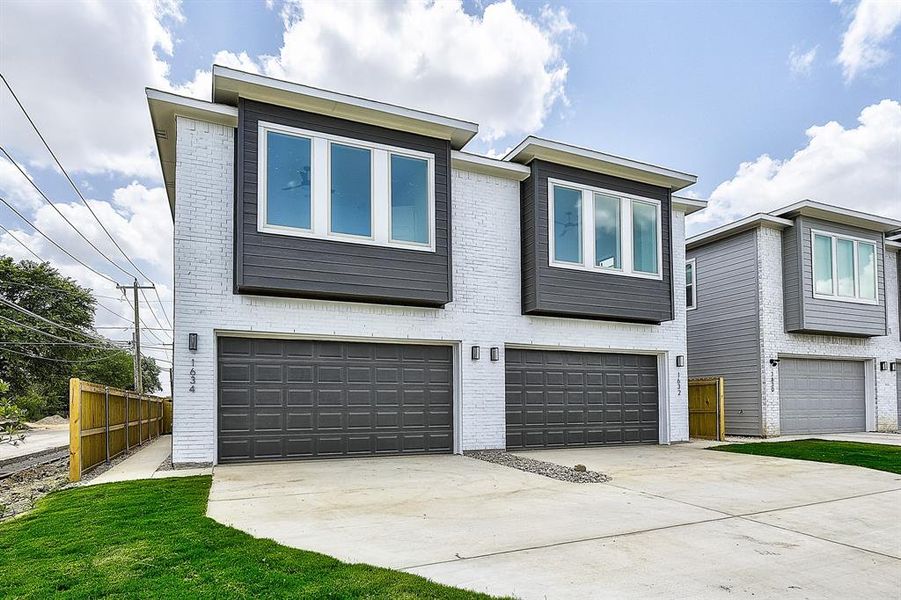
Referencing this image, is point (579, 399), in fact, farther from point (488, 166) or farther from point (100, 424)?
point (100, 424)

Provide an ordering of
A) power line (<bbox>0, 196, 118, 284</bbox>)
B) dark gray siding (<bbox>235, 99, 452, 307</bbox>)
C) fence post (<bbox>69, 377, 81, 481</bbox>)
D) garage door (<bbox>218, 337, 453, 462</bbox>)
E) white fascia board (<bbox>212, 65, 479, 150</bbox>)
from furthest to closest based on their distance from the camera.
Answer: power line (<bbox>0, 196, 118, 284</bbox>)
garage door (<bbox>218, 337, 453, 462</bbox>)
dark gray siding (<bbox>235, 99, 452, 307</bbox>)
white fascia board (<bbox>212, 65, 479, 150</bbox>)
fence post (<bbox>69, 377, 81, 481</bbox>)

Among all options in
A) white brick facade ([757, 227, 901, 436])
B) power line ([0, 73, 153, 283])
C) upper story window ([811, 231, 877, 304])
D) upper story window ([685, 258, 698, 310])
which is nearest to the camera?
power line ([0, 73, 153, 283])

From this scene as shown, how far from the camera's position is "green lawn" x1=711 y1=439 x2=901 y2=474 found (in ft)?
33.3

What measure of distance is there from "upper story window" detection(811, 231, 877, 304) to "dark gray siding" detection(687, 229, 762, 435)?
5.58 ft

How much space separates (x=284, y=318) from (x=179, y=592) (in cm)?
645

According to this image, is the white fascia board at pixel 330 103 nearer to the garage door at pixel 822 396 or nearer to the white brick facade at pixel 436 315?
the white brick facade at pixel 436 315

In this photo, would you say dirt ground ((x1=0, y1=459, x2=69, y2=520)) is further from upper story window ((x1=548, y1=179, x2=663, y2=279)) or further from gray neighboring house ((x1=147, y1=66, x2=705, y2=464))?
upper story window ((x1=548, y1=179, x2=663, y2=279))

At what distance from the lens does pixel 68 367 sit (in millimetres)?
36656

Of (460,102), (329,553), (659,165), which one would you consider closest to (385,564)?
(329,553)

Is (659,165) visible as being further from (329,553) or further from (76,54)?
(76,54)

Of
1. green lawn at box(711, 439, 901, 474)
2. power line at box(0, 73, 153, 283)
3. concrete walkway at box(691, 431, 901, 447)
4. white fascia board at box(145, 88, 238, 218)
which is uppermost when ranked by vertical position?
power line at box(0, 73, 153, 283)

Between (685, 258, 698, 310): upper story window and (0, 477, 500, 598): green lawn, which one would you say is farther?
(685, 258, 698, 310): upper story window

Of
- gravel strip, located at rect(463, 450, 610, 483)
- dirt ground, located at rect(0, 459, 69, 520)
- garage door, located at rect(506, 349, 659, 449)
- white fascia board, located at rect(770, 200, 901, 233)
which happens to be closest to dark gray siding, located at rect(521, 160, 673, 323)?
garage door, located at rect(506, 349, 659, 449)

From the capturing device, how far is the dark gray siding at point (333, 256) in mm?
9305
